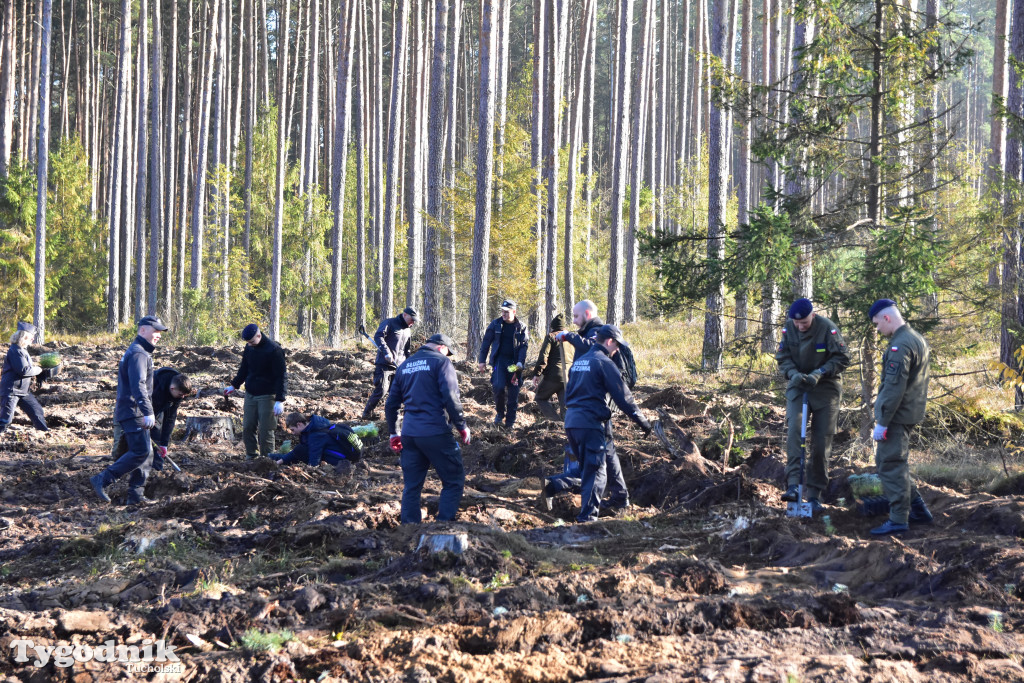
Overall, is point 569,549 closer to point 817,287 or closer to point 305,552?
point 305,552

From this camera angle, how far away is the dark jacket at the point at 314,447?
11070 millimetres

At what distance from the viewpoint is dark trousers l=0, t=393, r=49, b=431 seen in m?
11.9

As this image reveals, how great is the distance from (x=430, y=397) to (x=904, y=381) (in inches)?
156

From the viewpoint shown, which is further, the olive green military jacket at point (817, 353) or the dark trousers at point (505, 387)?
the dark trousers at point (505, 387)

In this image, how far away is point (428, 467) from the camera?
8023 millimetres

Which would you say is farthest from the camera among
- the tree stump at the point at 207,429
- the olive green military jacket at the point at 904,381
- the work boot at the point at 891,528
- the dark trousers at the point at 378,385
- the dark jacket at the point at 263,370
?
the dark trousers at the point at 378,385

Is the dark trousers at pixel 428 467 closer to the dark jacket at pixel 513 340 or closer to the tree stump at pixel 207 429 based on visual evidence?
the dark jacket at pixel 513 340

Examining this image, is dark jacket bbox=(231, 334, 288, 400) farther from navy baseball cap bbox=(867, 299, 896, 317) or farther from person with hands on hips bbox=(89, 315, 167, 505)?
navy baseball cap bbox=(867, 299, 896, 317)

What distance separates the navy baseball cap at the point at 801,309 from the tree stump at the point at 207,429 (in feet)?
28.9

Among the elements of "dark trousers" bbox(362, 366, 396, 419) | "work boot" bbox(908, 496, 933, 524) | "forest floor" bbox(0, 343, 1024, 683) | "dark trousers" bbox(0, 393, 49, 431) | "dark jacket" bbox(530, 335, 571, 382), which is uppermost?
"dark jacket" bbox(530, 335, 571, 382)

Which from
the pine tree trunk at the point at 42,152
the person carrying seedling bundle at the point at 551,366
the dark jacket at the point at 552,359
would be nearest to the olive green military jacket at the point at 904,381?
the person carrying seedling bundle at the point at 551,366

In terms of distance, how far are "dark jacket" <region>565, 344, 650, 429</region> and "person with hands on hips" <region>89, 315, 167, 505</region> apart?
4.18 metres

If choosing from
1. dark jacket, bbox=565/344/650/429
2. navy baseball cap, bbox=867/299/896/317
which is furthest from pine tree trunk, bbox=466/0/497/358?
navy baseball cap, bbox=867/299/896/317

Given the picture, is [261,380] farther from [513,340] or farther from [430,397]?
[513,340]
